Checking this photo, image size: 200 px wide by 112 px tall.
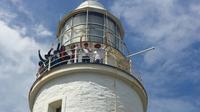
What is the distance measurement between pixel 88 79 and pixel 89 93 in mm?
596

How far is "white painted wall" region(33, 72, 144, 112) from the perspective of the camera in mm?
15367

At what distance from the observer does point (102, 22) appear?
765 inches

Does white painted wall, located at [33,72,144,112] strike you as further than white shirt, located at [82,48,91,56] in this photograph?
No

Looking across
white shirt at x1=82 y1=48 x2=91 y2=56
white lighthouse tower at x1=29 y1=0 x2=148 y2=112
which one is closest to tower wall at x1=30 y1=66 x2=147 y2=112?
white lighthouse tower at x1=29 y1=0 x2=148 y2=112

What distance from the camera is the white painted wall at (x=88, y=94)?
1537cm

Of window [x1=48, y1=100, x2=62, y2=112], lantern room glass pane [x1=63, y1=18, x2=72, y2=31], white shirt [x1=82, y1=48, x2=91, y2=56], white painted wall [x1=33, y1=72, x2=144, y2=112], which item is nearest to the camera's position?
white painted wall [x1=33, y1=72, x2=144, y2=112]

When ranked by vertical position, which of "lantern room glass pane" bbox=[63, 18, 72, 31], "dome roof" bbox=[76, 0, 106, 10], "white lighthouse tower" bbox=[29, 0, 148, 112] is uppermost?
"dome roof" bbox=[76, 0, 106, 10]

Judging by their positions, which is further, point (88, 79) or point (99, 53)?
point (99, 53)

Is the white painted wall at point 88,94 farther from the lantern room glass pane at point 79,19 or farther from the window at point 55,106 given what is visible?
the lantern room glass pane at point 79,19

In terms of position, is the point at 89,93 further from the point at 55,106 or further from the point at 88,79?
the point at 55,106

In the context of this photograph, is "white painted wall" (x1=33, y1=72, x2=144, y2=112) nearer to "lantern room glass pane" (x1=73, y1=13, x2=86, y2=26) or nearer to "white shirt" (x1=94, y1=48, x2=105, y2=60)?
"white shirt" (x1=94, y1=48, x2=105, y2=60)

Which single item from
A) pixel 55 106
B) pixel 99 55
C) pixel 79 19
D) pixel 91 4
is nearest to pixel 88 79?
pixel 99 55

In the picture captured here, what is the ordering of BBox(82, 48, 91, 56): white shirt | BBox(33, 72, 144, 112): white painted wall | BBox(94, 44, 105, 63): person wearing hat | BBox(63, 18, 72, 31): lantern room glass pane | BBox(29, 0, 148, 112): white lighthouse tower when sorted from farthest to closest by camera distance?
1. BBox(63, 18, 72, 31): lantern room glass pane
2. BBox(82, 48, 91, 56): white shirt
3. BBox(94, 44, 105, 63): person wearing hat
4. BBox(29, 0, 148, 112): white lighthouse tower
5. BBox(33, 72, 144, 112): white painted wall

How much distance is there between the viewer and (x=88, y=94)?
1559 cm
